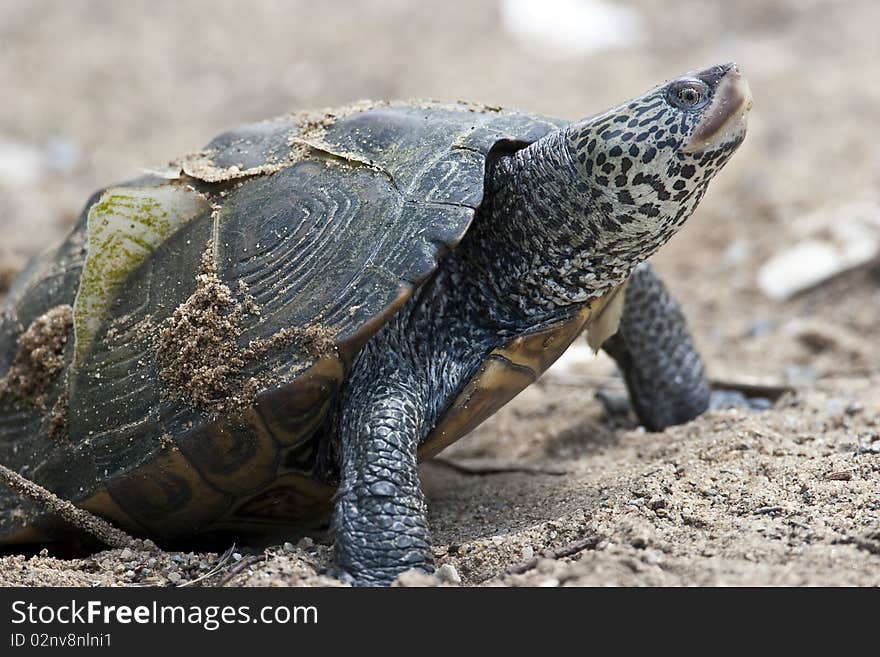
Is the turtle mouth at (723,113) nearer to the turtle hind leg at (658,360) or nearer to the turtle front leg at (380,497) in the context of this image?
the turtle hind leg at (658,360)

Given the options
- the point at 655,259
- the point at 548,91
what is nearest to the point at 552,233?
the point at 655,259

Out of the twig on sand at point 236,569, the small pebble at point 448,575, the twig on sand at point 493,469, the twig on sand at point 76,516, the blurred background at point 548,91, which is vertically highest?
the blurred background at point 548,91

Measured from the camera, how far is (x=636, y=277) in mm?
4062

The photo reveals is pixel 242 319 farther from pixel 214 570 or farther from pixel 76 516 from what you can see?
pixel 76 516

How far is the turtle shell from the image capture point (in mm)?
3082

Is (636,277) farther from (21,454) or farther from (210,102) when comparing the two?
(210,102)

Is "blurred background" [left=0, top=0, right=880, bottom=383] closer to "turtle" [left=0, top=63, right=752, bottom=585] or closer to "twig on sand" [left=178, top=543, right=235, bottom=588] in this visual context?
"turtle" [left=0, top=63, right=752, bottom=585]

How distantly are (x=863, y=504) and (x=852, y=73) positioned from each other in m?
7.03

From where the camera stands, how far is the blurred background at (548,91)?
6062mm

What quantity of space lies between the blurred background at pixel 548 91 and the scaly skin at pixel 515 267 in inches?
89.6

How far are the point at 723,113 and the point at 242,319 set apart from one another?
175cm

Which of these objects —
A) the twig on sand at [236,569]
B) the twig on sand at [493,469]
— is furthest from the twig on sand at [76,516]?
the twig on sand at [493,469]

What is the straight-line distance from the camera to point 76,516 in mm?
3363
